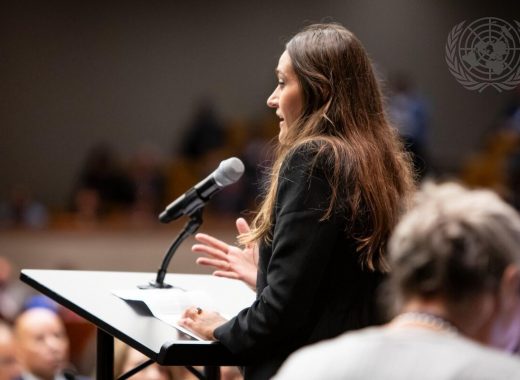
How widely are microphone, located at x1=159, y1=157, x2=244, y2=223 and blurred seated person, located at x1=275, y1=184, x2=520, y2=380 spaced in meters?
1.02

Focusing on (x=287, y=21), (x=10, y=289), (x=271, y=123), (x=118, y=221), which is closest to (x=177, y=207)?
(x=10, y=289)

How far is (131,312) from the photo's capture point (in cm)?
203

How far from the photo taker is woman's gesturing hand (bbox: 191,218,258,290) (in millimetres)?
2090

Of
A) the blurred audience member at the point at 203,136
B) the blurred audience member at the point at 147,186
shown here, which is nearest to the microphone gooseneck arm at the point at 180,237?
the blurred audience member at the point at 147,186

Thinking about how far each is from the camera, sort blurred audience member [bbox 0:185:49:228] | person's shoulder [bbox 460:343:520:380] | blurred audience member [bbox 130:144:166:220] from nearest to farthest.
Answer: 1. person's shoulder [bbox 460:343:520:380]
2. blurred audience member [bbox 0:185:49:228]
3. blurred audience member [bbox 130:144:166:220]

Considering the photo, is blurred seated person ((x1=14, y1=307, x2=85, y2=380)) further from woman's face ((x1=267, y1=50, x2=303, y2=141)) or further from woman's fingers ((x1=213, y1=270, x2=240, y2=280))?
woman's face ((x1=267, y1=50, x2=303, y2=141))

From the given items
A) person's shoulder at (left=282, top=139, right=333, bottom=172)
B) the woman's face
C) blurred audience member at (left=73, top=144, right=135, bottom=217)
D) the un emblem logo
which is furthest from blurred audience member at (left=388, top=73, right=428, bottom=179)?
person's shoulder at (left=282, top=139, right=333, bottom=172)

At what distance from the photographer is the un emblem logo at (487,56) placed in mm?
2973

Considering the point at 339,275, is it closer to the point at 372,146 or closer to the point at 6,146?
the point at 372,146

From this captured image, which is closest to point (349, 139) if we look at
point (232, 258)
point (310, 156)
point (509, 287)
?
point (310, 156)

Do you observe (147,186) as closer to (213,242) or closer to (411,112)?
(411,112)

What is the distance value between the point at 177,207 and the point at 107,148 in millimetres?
5997

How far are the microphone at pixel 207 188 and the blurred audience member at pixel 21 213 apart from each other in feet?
17.2

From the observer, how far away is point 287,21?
8570 millimetres
